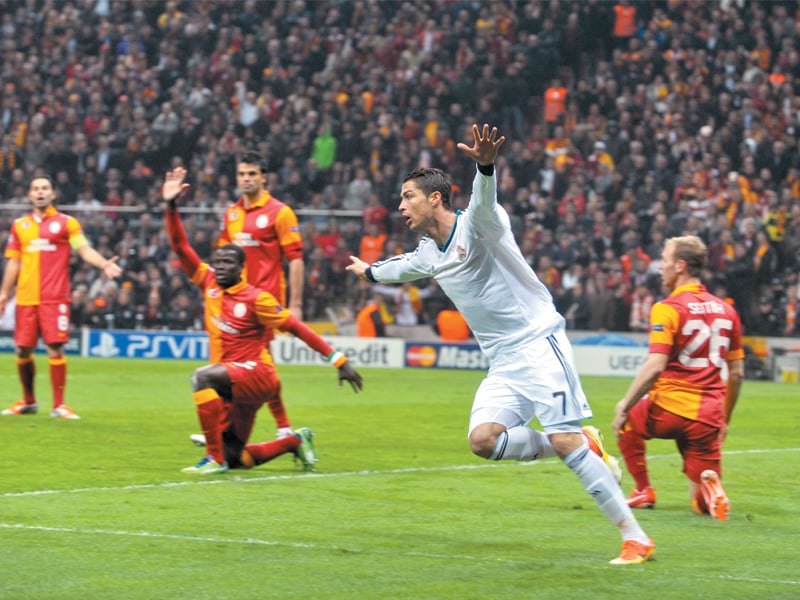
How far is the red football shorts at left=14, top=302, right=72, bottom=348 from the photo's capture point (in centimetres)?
1429

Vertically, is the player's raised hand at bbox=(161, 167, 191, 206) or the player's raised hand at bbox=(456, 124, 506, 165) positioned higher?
the player's raised hand at bbox=(456, 124, 506, 165)

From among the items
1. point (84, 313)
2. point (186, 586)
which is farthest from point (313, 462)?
point (84, 313)

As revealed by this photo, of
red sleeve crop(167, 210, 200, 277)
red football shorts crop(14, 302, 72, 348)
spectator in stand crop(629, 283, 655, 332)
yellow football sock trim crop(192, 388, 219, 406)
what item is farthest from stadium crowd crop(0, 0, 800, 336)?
yellow football sock trim crop(192, 388, 219, 406)

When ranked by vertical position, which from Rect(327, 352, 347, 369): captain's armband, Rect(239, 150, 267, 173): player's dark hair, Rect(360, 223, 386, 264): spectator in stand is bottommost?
Rect(327, 352, 347, 369): captain's armband

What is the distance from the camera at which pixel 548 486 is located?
393 inches

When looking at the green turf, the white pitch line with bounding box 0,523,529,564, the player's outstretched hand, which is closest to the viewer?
the green turf

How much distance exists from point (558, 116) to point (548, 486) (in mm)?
19499

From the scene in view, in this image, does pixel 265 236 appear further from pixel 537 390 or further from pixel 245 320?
pixel 537 390

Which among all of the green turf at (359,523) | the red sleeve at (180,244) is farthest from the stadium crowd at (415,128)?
the red sleeve at (180,244)

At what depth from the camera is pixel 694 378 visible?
8.53 m

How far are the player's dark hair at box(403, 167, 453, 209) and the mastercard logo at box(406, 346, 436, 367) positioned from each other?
18.5 metres

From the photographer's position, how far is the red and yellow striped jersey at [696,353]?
8297 mm

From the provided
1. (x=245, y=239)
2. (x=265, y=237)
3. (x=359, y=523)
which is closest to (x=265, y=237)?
(x=265, y=237)

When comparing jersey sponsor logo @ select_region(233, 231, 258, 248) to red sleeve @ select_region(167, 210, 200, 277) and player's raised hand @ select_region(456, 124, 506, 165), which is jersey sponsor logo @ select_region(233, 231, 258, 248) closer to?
red sleeve @ select_region(167, 210, 200, 277)
